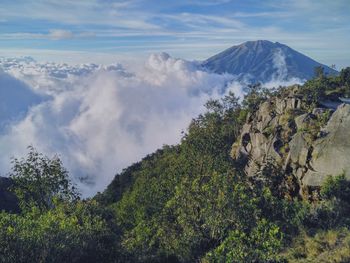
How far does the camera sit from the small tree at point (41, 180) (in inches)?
1489

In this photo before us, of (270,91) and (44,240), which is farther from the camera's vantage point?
(270,91)

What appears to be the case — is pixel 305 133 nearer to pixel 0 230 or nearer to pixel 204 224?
pixel 204 224

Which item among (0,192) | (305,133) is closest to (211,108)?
(305,133)

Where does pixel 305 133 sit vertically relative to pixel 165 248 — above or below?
above

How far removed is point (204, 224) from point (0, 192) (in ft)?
279

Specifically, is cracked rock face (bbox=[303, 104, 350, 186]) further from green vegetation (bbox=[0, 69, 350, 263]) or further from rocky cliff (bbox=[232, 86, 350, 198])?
green vegetation (bbox=[0, 69, 350, 263])

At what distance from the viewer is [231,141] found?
75.1 meters

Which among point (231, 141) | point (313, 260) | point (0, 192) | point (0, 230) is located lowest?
point (0, 192)

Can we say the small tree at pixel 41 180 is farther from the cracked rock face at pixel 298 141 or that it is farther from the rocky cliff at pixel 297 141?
the cracked rock face at pixel 298 141

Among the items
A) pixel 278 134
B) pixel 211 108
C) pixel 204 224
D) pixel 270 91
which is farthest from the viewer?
pixel 211 108

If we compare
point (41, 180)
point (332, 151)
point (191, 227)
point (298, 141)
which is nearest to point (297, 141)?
point (298, 141)

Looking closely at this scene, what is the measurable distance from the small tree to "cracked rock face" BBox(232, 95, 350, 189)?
982 inches

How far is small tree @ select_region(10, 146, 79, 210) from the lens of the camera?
3781cm

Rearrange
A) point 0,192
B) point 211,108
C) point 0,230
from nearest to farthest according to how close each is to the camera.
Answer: point 0,230
point 211,108
point 0,192
